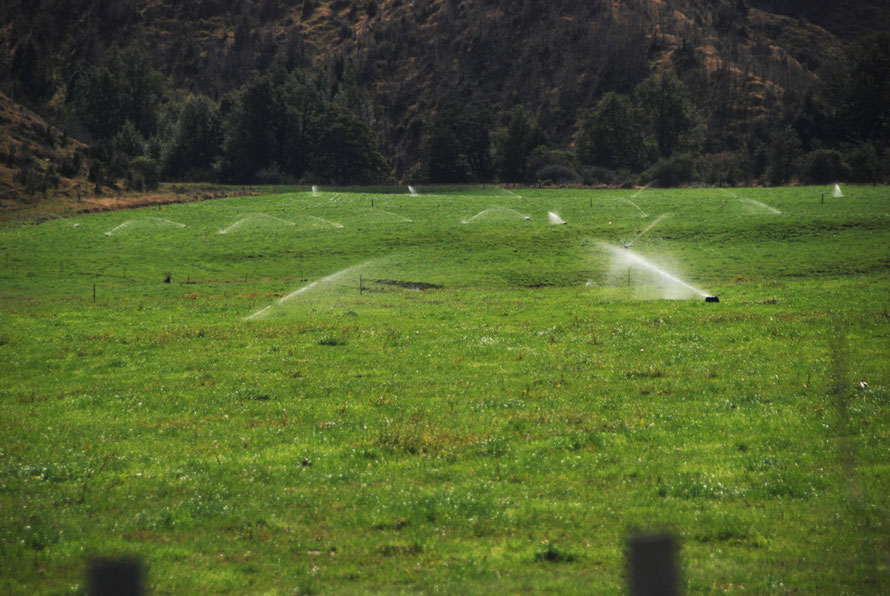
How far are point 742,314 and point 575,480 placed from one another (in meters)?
22.7

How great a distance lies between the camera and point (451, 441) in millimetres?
18438

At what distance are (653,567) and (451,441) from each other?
1236cm

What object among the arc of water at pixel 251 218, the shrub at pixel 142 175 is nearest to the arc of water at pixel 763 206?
the arc of water at pixel 251 218

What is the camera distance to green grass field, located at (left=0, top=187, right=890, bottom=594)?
12.6 metres

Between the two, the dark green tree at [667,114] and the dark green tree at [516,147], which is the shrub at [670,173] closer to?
the dark green tree at [667,114]

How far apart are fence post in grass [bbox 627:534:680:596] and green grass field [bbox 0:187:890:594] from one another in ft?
18.7

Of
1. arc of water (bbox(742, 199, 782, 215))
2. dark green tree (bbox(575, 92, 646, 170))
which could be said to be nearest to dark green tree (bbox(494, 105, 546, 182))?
dark green tree (bbox(575, 92, 646, 170))

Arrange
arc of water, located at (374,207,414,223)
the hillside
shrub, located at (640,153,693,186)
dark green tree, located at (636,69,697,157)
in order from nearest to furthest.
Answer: arc of water, located at (374,207,414,223) → the hillside → shrub, located at (640,153,693,186) → dark green tree, located at (636,69,697,157)

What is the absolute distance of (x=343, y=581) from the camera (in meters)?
11.9

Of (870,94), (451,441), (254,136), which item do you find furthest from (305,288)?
(870,94)

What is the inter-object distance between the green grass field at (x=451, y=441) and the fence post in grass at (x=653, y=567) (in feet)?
18.7

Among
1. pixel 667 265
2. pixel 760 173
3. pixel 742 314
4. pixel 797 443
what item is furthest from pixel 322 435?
pixel 760 173

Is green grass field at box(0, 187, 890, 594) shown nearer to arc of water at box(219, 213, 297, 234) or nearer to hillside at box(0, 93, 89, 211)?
arc of water at box(219, 213, 297, 234)

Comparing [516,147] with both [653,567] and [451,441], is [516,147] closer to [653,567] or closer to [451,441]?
[451,441]
